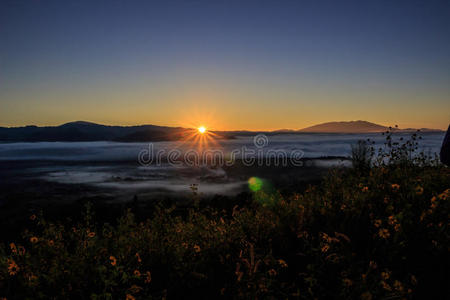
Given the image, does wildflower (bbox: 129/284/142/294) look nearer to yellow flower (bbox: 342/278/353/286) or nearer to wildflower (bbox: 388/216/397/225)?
yellow flower (bbox: 342/278/353/286)

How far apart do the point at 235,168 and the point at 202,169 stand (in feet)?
8.04

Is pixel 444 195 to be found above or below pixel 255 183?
above

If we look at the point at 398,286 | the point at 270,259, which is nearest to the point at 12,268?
the point at 270,259

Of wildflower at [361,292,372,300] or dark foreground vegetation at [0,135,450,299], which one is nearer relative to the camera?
wildflower at [361,292,372,300]

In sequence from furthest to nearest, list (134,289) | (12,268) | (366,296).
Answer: (12,268) < (134,289) < (366,296)

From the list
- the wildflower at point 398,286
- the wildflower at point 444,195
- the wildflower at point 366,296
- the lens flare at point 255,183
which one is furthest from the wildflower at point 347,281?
the lens flare at point 255,183

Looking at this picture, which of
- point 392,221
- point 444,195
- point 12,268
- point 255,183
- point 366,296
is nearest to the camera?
point 366,296

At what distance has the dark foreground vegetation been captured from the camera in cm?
275

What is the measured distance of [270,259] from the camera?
299 cm

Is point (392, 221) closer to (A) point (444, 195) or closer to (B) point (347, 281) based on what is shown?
(A) point (444, 195)

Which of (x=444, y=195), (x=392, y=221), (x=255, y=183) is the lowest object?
(x=255, y=183)

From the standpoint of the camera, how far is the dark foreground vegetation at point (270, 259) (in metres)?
2.75

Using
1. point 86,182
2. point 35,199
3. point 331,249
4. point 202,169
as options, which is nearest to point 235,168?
point 202,169

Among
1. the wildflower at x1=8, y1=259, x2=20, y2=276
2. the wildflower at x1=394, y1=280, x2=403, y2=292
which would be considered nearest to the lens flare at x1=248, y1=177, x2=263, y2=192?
the wildflower at x1=394, y1=280, x2=403, y2=292
